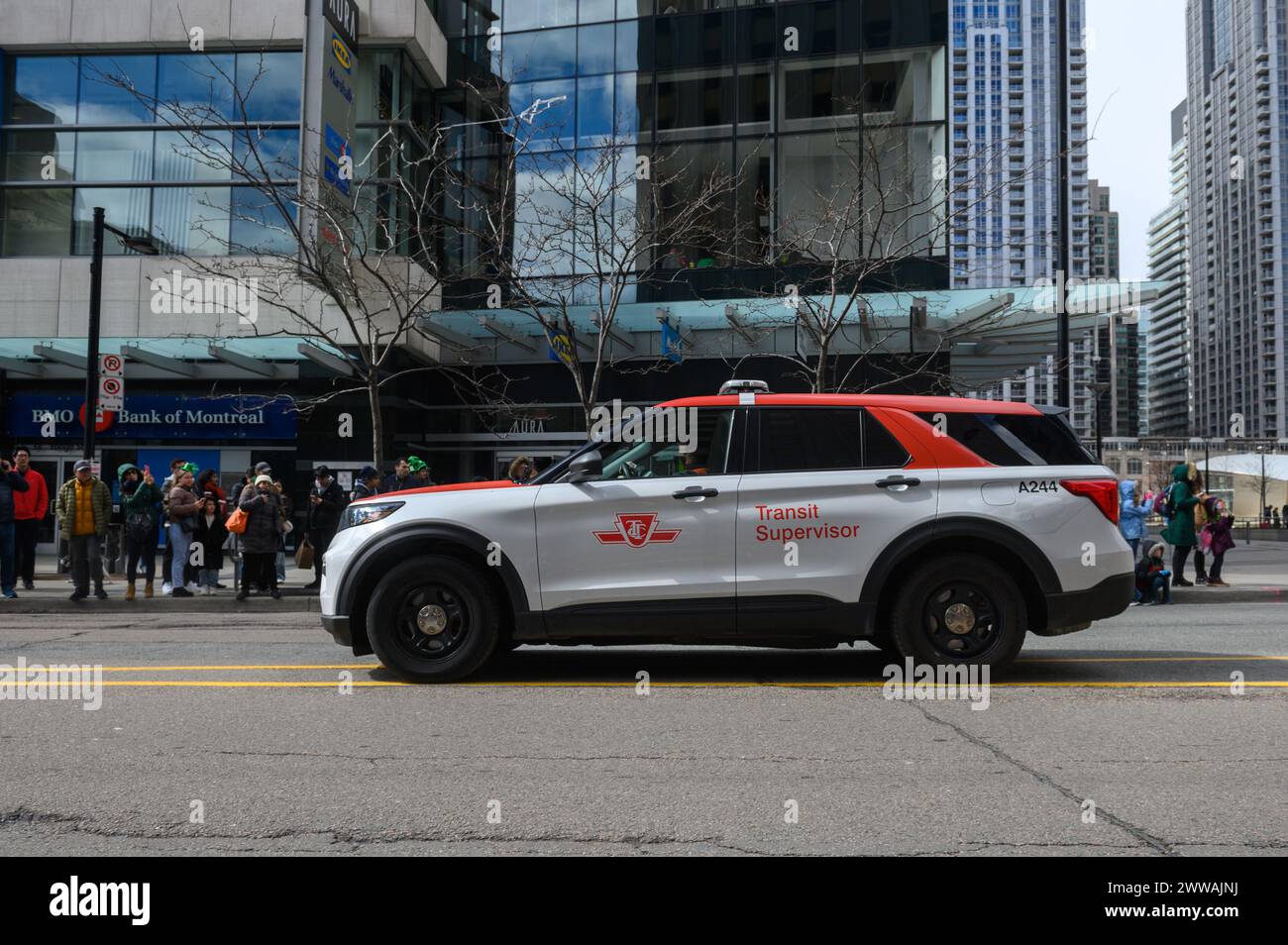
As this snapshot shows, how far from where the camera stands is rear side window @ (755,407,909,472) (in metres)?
7.16

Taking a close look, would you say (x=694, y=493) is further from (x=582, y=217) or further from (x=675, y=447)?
(x=582, y=217)

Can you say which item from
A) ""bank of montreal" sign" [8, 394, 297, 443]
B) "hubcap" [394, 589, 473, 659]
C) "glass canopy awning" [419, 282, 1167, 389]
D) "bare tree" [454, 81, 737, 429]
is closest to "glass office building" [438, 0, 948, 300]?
"bare tree" [454, 81, 737, 429]

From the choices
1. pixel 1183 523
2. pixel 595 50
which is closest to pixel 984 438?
pixel 1183 523

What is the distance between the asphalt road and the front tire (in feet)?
0.64

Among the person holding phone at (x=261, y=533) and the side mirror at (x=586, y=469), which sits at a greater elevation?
the side mirror at (x=586, y=469)

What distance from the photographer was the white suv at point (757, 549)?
6.93m

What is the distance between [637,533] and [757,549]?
79 centimetres

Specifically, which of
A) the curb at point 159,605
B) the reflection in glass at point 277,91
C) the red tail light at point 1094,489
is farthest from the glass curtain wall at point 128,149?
the red tail light at point 1094,489

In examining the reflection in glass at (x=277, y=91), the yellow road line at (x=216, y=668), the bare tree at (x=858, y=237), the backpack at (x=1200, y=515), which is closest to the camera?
the yellow road line at (x=216, y=668)

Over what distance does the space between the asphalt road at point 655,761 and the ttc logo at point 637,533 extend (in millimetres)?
989

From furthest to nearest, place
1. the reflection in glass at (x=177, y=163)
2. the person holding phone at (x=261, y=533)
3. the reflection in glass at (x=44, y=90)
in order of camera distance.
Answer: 1. the reflection in glass at (x=44, y=90)
2. the reflection in glass at (x=177, y=163)
3. the person holding phone at (x=261, y=533)

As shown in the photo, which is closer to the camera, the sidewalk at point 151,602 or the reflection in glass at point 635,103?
the sidewalk at point 151,602

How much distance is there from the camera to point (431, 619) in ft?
23.4

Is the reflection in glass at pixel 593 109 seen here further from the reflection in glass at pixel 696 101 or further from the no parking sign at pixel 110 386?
the no parking sign at pixel 110 386
